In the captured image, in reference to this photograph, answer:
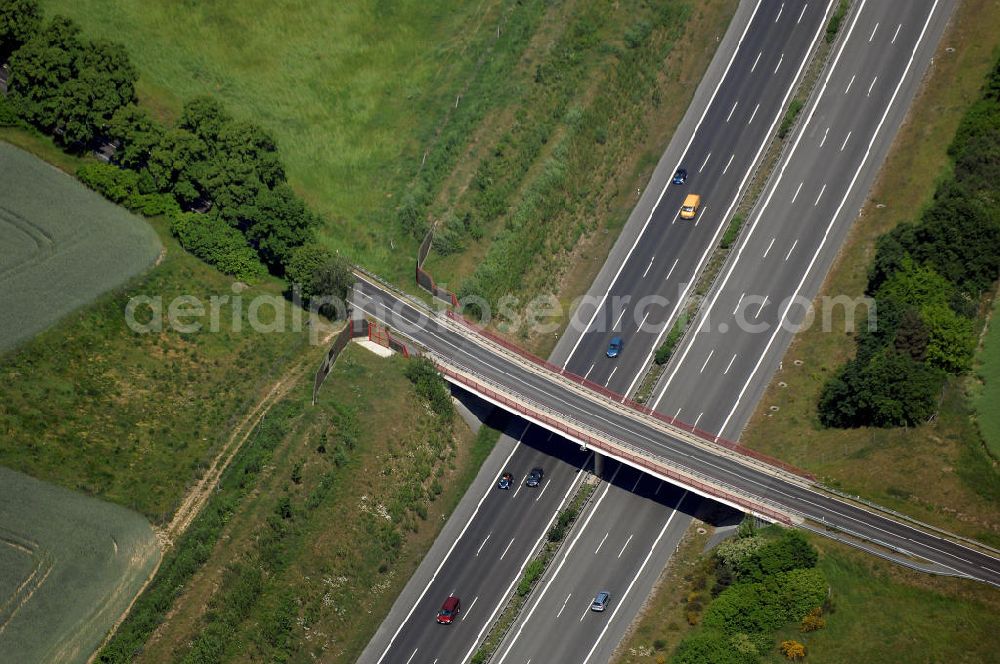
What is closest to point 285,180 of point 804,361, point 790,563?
point 804,361

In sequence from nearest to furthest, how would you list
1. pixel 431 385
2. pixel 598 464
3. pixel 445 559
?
pixel 445 559, pixel 598 464, pixel 431 385

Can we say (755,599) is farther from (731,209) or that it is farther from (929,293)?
(731,209)

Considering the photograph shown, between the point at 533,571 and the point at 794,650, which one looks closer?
the point at 794,650

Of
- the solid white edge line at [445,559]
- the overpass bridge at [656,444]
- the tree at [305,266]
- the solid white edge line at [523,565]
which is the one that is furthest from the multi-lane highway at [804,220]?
the tree at [305,266]

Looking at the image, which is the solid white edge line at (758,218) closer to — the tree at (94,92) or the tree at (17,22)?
the tree at (94,92)

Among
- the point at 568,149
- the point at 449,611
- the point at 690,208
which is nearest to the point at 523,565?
the point at 449,611

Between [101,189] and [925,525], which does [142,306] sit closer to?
[101,189]
